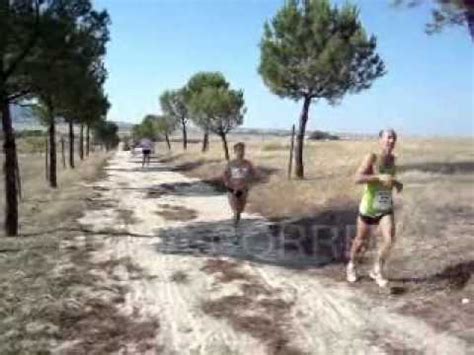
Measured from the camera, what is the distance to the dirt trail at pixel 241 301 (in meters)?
6.80

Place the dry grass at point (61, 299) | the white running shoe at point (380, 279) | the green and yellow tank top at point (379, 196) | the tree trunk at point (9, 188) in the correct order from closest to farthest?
the dry grass at point (61, 299) → the green and yellow tank top at point (379, 196) → the white running shoe at point (380, 279) → the tree trunk at point (9, 188)

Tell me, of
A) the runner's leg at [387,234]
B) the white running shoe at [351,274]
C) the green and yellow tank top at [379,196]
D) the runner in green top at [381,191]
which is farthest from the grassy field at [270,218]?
the green and yellow tank top at [379,196]

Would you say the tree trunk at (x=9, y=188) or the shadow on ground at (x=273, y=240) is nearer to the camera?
the shadow on ground at (x=273, y=240)

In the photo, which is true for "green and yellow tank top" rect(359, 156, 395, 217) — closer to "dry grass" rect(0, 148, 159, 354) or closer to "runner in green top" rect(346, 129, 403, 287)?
"runner in green top" rect(346, 129, 403, 287)

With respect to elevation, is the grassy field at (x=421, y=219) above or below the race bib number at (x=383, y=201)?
below

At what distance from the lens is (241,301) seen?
27.6ft

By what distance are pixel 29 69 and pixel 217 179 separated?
15413 millimetres

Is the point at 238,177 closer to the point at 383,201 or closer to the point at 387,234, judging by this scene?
the point at 383,201

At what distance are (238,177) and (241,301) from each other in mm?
4137

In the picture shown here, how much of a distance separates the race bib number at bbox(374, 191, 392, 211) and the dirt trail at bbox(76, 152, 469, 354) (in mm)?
1060

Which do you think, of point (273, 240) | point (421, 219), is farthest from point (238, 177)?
point (421, 219)

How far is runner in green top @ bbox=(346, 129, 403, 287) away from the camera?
848 centimetres

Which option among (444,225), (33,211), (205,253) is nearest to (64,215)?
(33,211)

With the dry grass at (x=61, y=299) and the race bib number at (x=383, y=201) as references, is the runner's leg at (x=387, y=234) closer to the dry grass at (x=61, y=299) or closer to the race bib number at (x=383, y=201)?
the race bib number at (x=383, y=201)
